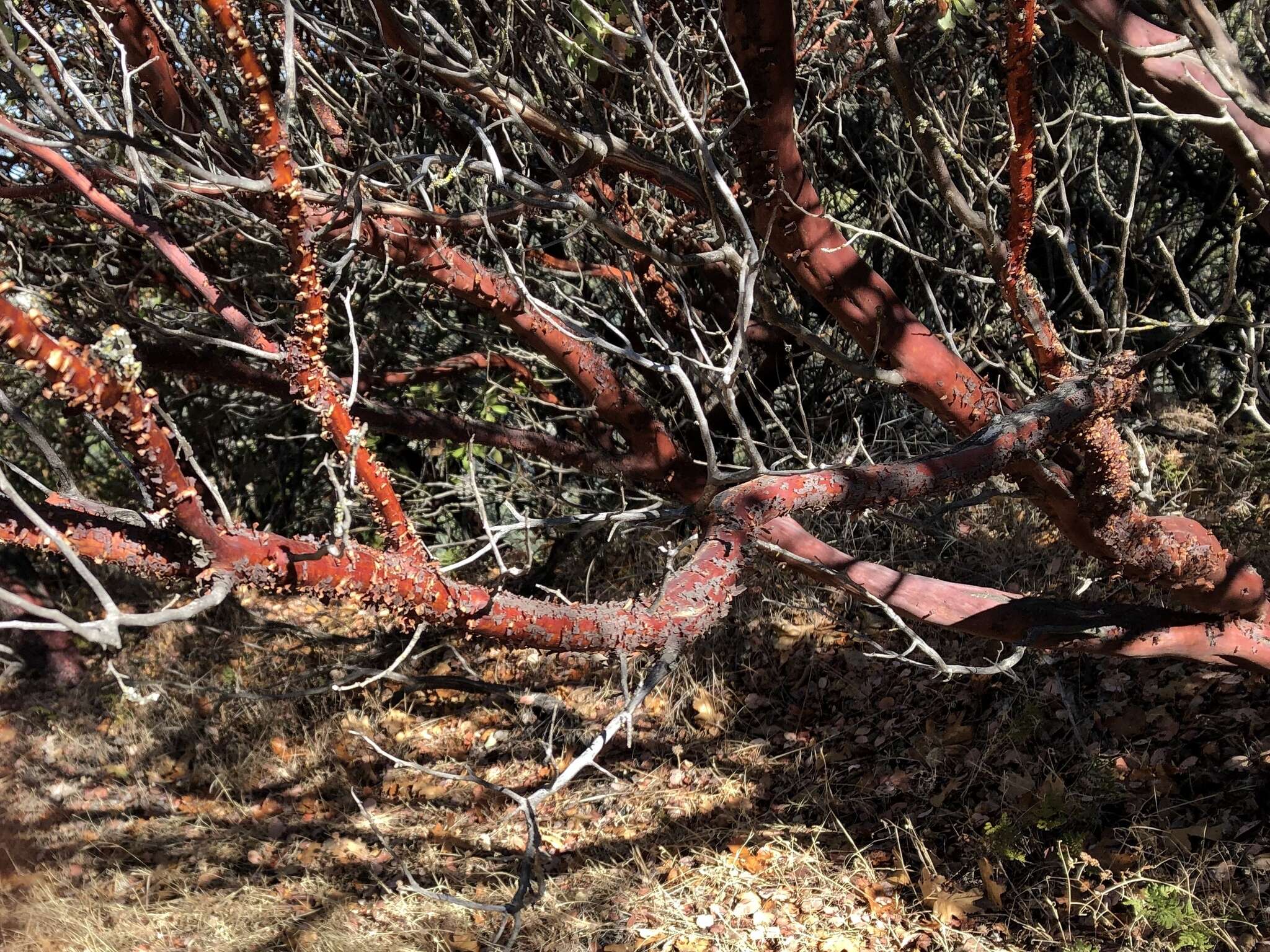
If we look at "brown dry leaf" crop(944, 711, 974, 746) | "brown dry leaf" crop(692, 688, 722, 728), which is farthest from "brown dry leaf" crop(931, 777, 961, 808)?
"brown dry leaf" crop(692, 688, 722, 728)

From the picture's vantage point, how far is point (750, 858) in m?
4.24

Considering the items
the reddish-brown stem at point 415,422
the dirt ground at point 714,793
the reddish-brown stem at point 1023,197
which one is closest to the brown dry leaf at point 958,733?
the dirt ground at point 714,793

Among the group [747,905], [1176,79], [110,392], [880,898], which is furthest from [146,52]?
[880,898]

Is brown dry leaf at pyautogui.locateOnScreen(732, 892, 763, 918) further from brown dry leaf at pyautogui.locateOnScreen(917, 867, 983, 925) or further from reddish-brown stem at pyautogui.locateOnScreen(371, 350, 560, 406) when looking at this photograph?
reddish-brown stem at pyautogui.locateOnScreen(371, 350, 560, 406)

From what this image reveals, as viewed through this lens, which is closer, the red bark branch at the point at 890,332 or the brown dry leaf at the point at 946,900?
the red bark branch at the point at 890,332

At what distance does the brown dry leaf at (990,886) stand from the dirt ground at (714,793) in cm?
1

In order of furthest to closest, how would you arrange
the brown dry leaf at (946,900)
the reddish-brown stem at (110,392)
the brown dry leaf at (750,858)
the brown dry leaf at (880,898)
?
the brown dry leaf at (750,858) < the brown dry leaf at (880,898) < the brown dry leaf at (946,900) < the reddish-brown stem at (110,392)

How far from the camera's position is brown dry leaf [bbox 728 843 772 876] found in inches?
165

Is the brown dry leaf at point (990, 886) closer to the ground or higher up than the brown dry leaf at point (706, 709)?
higher up

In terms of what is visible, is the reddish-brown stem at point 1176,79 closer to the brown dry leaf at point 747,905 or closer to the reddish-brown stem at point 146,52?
the reddish-brown stem at point 146,52

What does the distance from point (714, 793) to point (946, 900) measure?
1.30m

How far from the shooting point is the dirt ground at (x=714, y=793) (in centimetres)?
371

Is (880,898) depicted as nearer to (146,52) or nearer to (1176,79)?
(1176,79)

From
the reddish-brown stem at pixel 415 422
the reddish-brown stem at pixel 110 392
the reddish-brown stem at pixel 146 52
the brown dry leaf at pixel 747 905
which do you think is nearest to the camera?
the reddish-brown stem at pixel 110 392
